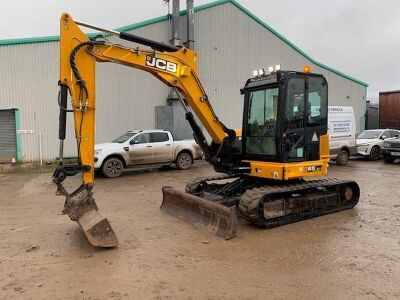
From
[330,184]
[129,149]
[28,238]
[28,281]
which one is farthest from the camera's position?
[129,149]

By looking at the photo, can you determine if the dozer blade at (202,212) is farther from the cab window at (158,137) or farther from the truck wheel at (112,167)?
the cab window at (158,137)

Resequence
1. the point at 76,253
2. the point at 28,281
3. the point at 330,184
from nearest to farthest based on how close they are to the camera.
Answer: the point at 28,281, the point at 76,253, the point at 330,184

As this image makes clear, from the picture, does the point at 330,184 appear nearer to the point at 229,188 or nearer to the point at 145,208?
the point at 229,188

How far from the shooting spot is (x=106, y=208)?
891 centimetres

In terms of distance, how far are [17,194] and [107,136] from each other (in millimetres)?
8445

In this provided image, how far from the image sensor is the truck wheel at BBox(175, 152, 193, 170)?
51.8ft

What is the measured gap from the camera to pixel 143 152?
14609mm

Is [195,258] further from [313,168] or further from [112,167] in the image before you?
[112,167]

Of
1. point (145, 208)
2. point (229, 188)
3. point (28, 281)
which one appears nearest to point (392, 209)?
point (229, 188)

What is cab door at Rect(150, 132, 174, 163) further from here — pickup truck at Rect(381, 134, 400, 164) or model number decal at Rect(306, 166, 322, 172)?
pickup truck at Rect(381, 134, 400, 164)

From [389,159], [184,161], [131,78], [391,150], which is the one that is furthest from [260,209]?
[131,78]

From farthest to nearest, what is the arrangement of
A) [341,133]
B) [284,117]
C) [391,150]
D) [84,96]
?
[391,150], [341,133], [284,117], [84,96]

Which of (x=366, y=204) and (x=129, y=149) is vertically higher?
(x=129, y=149)

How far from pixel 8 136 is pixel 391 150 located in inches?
703
